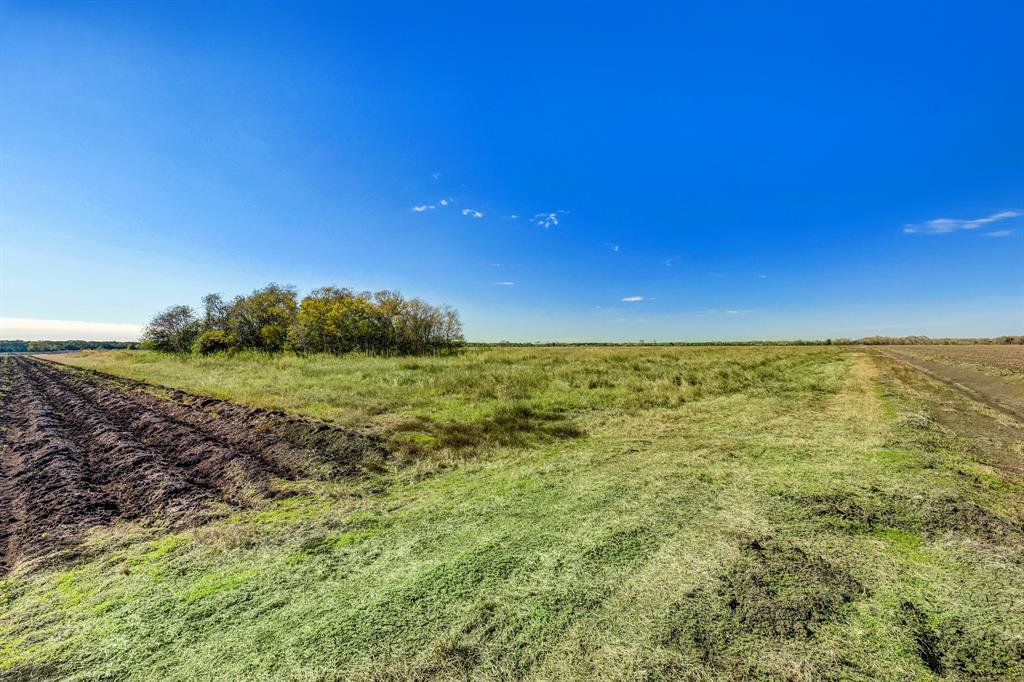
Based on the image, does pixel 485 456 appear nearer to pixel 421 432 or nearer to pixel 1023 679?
pixel 421 432

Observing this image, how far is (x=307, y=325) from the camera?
45.8m

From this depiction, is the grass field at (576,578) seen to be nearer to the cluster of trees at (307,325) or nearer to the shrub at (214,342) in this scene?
the cluster of trees at (307,325)

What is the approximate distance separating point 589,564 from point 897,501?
4.21 m

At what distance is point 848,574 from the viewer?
317cm

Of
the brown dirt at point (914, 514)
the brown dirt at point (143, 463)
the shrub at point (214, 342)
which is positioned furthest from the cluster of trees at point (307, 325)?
the brown dirt at point (914, 514)

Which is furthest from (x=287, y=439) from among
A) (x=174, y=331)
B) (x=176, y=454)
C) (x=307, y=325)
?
(x=174, y=331)

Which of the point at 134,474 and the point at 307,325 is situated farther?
the point at 307,325

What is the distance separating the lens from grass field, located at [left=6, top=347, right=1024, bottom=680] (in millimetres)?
2418

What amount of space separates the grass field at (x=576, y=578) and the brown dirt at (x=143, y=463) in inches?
23.4

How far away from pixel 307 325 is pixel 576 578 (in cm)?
→ 5025

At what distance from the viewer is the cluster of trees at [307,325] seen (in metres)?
45.7

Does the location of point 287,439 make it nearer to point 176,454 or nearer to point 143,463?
point 176,454

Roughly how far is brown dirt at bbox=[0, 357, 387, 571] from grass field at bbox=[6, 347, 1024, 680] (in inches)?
23.4

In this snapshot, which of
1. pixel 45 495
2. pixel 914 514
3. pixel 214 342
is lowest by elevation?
pixel 45 495
